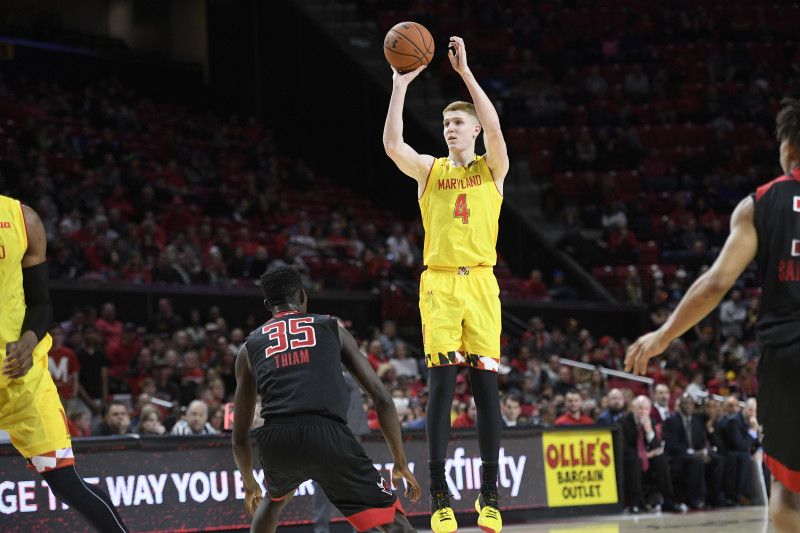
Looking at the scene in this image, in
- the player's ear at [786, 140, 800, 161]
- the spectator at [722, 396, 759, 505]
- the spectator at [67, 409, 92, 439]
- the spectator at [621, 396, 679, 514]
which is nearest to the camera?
the player's ear at [786, 140, 800, 161]

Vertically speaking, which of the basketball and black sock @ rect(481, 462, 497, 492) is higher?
the basketball

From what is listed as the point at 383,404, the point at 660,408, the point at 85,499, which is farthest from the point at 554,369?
the point at 85,499

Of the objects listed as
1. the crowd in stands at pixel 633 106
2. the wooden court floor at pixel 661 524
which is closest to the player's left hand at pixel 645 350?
the wooden court floor at pixel 661 524

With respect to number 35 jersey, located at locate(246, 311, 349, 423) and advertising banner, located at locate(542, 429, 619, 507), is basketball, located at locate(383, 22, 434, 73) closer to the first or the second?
number 35 jersey, located at locate(246, 311, 349, 423)

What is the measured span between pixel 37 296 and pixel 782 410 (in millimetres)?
3601

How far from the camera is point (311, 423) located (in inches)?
187

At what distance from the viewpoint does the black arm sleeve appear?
17.0 ft

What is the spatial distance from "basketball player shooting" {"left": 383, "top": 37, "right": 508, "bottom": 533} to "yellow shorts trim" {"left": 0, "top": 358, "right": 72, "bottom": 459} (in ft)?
7.02

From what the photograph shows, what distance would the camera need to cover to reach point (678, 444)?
13.5 meters

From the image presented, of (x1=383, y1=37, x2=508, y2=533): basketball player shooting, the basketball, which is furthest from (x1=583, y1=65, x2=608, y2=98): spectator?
the basketball

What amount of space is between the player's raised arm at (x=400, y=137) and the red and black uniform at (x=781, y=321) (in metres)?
2.66

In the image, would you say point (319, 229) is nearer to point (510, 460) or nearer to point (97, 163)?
point (97, 163)

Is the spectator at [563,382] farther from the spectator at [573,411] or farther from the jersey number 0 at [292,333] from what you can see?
the jersey number 0 at [292,333]

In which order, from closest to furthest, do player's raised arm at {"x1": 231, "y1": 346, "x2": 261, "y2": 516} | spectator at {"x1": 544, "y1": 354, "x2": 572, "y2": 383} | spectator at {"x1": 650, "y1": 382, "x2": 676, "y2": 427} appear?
player's raised arm at {"x1": 231, "y1": 346, "x2": 261, "y2": 516}
spectator at {"x1": 650, "y1": 382, "x2": 676, "y2": 427}
spectator at {"x1": 544, "y1": 354, "x2": 572, "y2": 383}
